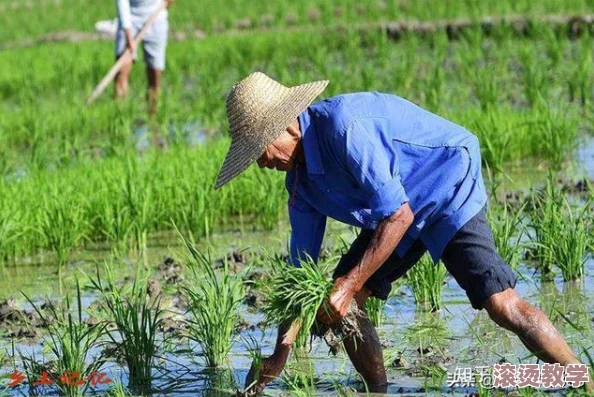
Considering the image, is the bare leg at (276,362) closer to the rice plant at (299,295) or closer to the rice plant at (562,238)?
the rice plant at (299,295)

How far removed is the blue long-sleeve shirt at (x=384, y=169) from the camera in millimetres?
3531

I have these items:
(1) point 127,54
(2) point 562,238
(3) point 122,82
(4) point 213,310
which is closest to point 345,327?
(4) point 213,310

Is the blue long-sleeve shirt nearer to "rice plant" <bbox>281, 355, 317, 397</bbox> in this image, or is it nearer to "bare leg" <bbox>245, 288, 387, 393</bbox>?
"bare leg" <bbox>245, 288, 387, 393</bbox>

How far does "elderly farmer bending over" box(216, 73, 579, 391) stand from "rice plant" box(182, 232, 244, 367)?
1.42 ft

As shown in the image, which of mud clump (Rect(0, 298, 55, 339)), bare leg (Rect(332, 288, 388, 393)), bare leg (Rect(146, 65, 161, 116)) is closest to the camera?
bare leg (Rect(332, 288, 388, 393))

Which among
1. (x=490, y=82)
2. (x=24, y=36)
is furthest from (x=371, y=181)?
(x=24, y=36)

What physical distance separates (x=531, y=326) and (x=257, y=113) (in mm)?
933

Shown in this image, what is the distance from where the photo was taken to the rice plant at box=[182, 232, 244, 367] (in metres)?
4.26

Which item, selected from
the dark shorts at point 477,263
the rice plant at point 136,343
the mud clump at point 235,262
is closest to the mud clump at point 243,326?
the rice plant at point 136,343

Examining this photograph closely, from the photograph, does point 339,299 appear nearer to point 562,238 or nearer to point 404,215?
point 404,215

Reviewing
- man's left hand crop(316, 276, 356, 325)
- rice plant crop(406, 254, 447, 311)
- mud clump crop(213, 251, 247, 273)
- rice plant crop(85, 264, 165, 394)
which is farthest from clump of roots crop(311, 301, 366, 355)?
mud clump crop(213, 251, 247, 273)

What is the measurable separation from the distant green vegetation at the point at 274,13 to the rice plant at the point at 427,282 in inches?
281

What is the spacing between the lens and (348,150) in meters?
3.52

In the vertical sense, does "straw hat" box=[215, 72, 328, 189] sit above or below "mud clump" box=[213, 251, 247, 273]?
above
